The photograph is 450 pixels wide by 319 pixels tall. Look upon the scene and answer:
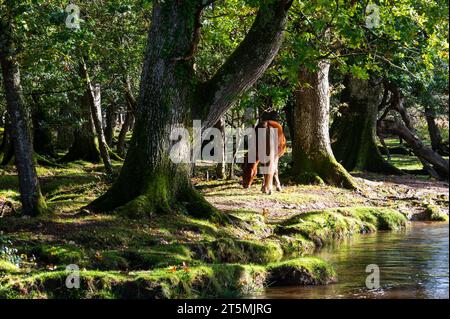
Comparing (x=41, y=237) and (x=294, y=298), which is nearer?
(x=294, y=298)

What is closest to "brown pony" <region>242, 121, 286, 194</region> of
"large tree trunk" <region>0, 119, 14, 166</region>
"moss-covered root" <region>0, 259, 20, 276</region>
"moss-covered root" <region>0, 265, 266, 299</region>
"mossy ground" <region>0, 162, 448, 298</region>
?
"mossy ground" <region>0, 162, 448, 298</region>

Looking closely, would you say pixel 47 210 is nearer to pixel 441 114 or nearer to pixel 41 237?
pixel 41 237

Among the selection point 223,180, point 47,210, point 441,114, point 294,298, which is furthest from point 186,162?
point 441,114

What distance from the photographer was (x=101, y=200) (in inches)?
582

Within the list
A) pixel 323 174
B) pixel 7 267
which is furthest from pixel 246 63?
pixel 323 174

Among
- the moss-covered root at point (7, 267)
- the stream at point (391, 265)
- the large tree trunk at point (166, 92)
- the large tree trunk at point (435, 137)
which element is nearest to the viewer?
the moss-covered root at point (7, 267)

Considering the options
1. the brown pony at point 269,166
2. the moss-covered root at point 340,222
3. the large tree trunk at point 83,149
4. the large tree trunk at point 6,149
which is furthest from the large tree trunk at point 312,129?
the large tree trunk at point 6,149

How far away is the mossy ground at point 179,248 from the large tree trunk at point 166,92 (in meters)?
0.63

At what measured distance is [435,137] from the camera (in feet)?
120

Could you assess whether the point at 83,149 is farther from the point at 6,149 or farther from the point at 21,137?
the point at 21,137

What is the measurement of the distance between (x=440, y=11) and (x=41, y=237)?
7.48 m

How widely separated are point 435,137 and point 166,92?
958 inches

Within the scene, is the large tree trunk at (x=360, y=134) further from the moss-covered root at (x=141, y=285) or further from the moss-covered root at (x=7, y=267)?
Answer: the moss-covered root at (x=7, y=267)

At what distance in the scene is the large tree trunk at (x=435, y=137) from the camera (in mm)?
34000
